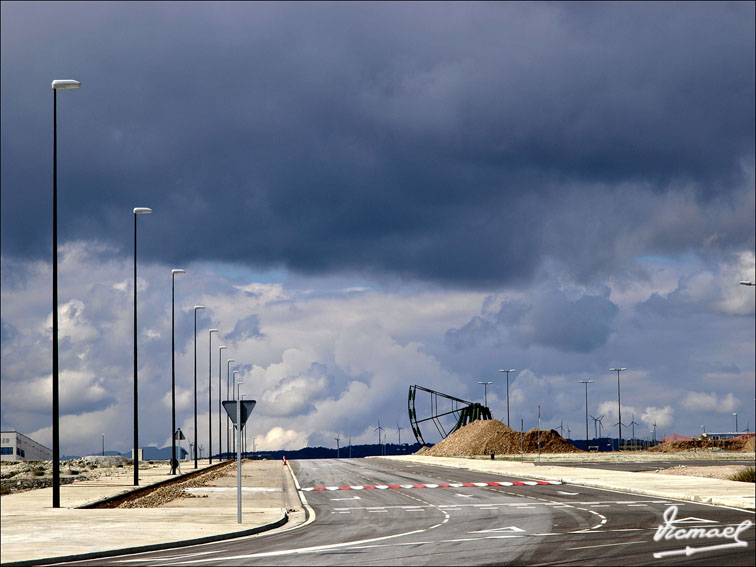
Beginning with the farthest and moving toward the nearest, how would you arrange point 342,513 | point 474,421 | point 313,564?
point 474,421 → point 342,513 → point 313,564

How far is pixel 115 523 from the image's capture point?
2372 centimetres

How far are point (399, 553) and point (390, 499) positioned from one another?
1690 cm

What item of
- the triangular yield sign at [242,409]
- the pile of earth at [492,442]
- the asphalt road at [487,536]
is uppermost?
the triangular yield sign at [242,409]

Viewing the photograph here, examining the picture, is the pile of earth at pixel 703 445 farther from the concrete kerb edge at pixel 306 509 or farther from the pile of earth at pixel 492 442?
the concrete kerb edge at pixel 306 509

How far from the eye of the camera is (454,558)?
656 inches

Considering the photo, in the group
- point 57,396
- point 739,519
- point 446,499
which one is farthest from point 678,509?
point 57,396

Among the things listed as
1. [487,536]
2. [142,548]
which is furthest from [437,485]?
[142,548]

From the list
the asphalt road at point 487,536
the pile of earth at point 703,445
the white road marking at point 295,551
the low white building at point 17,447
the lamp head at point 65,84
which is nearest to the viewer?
the asphalt road at point 487,536

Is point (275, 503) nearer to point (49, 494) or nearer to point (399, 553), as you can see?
point (49, 494)

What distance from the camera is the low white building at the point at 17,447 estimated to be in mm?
164500

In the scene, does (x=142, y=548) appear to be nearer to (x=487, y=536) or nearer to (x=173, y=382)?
(x=487, y=536)

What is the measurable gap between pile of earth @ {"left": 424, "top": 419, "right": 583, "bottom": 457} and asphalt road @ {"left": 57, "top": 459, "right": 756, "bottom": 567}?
284 feet
